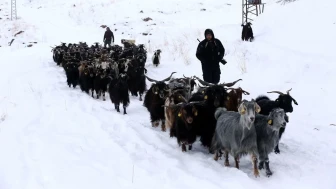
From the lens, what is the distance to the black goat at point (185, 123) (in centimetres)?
608

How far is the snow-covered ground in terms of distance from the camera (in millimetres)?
5008

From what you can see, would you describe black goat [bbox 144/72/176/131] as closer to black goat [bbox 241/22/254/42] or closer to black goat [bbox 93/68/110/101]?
black goat [bbox 93/68/110/101]

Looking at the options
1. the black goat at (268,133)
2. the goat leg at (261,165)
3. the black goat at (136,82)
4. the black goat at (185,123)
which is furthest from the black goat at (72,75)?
the goat leg at (261,165)

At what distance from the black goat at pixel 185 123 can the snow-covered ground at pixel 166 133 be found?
0.26 m

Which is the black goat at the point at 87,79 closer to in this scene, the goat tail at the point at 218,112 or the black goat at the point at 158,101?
the black goat at the point at 158,101

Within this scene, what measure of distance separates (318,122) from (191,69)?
742cm

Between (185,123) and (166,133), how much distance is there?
1.31 metres

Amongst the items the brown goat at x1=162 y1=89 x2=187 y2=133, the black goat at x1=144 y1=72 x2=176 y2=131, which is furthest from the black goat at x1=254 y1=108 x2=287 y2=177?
the black goat at x1=144 y1=72 x2=176 y2=131

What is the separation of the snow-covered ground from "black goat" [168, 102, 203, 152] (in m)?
0.26

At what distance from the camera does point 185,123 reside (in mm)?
6180

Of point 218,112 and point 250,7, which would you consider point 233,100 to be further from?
point 250,7

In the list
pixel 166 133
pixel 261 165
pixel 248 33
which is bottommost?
A: pixel 166 133

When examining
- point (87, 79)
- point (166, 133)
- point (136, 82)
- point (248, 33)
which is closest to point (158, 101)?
point (166, 133)

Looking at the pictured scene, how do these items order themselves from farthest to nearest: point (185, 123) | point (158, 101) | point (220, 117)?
point (158, 101)
point (185, 123)
point (220, 117)
